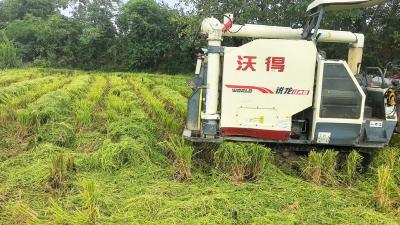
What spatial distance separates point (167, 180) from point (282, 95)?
2.09 metres

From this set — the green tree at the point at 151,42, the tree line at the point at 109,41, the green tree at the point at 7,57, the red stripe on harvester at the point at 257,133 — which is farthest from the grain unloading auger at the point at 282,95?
the green tree at the point at 7,57

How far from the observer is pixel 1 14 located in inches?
1695

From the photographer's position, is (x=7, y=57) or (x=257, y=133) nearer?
(x=257, y=133)

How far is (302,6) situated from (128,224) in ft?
49.5

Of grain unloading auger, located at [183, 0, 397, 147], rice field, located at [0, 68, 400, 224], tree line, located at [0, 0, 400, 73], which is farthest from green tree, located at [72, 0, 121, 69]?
grain unloading auger, located at [183, 0, 397, 147]

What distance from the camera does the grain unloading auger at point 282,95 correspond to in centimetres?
591

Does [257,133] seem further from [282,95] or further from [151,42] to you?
[151,42]

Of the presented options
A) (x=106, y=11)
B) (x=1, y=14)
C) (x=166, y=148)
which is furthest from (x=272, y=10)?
(x=1, y=14)

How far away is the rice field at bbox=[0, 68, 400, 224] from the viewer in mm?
4223

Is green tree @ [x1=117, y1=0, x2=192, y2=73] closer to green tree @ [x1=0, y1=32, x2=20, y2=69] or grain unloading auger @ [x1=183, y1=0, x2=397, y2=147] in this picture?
green tree @ [x1=0, y1=32, x2=20, y2=69]

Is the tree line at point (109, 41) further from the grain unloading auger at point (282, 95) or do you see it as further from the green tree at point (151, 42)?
the grain unloading auger at point (282, 95)

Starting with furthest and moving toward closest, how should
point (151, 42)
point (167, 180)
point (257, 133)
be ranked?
1. point (151, 42)
2. point (257, 133)
3. point (167, 180)

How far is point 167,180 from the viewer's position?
5324 mm

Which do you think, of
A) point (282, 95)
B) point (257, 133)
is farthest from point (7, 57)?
point (282, 95)
